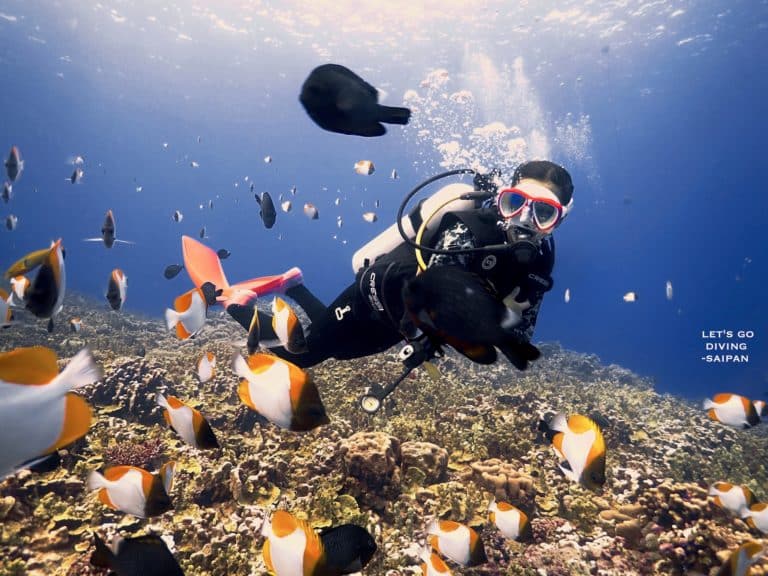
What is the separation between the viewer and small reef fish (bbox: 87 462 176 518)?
8.50 ft

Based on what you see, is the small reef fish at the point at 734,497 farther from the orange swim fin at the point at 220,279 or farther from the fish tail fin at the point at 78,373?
the orange swim fin at the point at 220,279

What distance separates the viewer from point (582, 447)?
9.21 feet

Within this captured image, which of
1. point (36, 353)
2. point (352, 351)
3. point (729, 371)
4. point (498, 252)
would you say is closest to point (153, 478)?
point (36, 353)

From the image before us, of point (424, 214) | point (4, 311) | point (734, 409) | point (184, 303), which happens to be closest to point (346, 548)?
point (424, 214)

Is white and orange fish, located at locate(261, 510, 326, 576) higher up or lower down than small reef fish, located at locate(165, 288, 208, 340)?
lower down

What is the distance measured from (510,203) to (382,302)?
1377 mm

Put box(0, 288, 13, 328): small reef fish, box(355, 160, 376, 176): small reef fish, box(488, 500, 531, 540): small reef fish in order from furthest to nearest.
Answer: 1. box(355, 160, 376, 176): small reef fish
2. box(488, 500, 531, 540): small reef fish
3. box(0, 288, 13, 328): small reef fish

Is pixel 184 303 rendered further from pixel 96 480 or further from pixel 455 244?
pixel 455 244

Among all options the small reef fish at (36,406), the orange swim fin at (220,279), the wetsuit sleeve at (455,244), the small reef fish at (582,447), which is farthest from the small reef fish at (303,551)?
the orange swim fin at (220,279)

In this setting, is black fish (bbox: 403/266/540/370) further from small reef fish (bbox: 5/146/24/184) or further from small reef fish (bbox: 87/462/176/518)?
small reef fish (bbox: 5/146/24/184)

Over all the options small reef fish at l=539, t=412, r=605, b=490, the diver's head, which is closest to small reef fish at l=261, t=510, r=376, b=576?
small reef fish at l=539, t=412, r=605, b=490

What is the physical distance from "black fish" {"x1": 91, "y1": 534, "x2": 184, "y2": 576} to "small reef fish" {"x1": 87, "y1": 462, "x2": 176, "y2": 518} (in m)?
0.64

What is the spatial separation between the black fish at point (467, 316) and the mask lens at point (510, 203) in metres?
1.98

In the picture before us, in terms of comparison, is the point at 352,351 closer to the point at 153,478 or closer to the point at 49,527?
the point at 153,478
